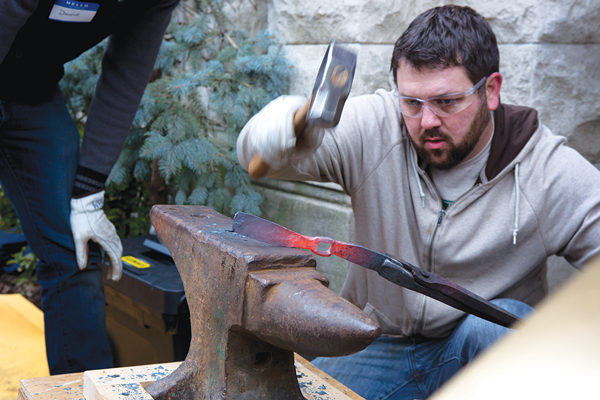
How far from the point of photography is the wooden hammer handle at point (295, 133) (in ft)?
3.92

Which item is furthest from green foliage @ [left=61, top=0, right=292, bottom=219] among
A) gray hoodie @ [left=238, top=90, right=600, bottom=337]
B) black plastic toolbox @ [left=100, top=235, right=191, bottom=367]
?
gray hoodie @ [left=238, top=90, right=600, bottom=337]

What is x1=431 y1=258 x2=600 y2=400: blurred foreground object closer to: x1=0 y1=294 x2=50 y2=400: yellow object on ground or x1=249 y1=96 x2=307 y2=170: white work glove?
x1=249 y1=96 x2=307 y2=170: white work glove

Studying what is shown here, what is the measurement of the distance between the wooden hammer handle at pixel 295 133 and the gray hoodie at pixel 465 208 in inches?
10.1

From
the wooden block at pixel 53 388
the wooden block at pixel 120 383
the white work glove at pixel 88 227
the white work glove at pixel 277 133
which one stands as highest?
the white work glove at pixel 277 133

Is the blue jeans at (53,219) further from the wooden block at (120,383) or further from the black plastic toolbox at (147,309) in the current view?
the wooden block at (120,383)

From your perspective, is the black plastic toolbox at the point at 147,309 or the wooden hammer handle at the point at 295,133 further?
the black plastic toolbox at the point at 147,309

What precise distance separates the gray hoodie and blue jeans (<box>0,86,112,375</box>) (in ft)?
2.23

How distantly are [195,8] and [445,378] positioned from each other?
227cm

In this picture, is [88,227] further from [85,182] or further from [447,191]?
[447,191]

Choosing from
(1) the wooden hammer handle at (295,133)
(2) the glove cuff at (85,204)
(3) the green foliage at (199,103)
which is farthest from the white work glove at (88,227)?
(1) the wooden hammer handle at (295,133)

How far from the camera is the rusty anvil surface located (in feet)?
2.86

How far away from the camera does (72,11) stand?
1.63 metres

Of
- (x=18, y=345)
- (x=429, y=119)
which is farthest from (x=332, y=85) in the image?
(x=18, y=345)

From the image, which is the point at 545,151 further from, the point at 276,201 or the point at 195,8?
the point at 195,8
